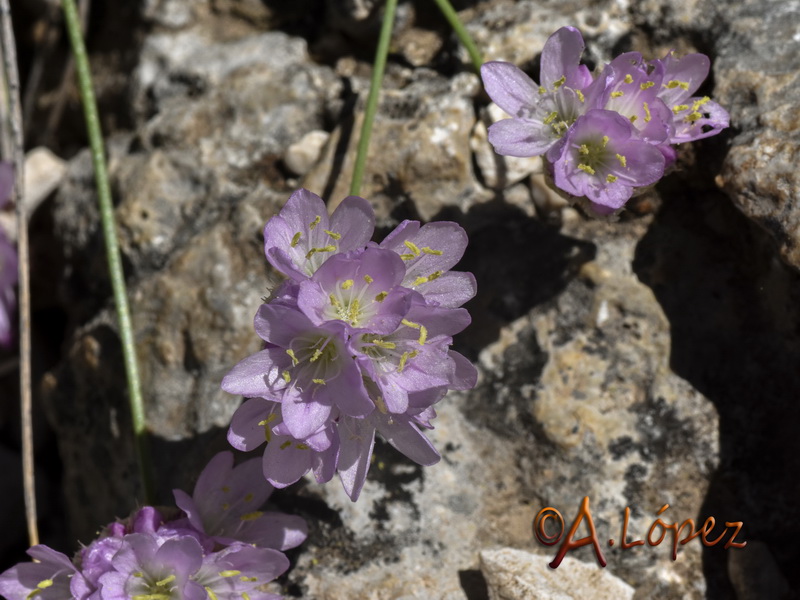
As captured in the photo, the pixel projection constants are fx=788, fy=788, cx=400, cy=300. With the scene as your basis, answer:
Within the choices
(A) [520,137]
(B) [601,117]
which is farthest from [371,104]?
(B) [601,117]

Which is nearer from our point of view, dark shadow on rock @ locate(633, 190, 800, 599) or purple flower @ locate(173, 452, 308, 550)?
purple flower @ locate(173, 452, 308, 550)

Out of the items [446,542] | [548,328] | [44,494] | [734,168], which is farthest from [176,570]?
[734,168]

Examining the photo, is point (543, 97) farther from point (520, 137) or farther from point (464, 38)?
point (464, 38)

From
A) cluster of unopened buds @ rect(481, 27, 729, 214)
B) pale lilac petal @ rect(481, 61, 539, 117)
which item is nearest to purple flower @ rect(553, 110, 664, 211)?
cluster of unopened buds @ rect(481, 27, 729, 214)

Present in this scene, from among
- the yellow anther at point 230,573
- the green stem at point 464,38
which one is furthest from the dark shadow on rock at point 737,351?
the yellow anther at point 230,573

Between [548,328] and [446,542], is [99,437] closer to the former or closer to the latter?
[446,542]

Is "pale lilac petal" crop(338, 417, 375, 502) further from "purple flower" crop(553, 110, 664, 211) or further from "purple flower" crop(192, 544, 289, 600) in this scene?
"purple flower" crop(553, 110, 664, 211)
